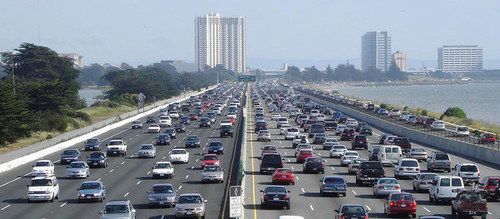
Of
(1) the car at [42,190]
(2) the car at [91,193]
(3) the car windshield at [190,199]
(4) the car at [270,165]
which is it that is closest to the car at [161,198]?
(2) the car at [91,193]

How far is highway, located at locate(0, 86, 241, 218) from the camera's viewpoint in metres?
40.9

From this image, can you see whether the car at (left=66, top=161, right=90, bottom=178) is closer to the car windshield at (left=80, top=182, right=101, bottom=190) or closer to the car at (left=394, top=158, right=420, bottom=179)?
the car windshield at (left=80, top=182, right=101, bottom=190)

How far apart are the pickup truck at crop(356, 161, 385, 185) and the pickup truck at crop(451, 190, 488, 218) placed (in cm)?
1433

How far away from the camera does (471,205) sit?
117 feet

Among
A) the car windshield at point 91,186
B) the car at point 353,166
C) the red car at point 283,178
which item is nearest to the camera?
the car windshield at point 91,186

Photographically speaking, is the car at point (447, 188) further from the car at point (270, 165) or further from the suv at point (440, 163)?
the car at point (270, 165)

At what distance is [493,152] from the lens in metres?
65.6

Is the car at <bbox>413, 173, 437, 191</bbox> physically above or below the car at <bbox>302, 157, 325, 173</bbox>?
above

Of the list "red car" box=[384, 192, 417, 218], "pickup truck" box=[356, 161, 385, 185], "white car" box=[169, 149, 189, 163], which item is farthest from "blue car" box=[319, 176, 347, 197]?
"white car" box=[169, 149, 189, 163]

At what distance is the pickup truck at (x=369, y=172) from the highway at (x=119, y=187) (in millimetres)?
7053

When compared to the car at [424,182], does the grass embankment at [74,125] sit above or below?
below

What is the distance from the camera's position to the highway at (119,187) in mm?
40922

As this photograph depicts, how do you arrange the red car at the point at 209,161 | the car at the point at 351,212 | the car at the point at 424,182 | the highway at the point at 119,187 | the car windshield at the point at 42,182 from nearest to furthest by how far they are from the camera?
the car at the point at 351,212 → the highway at the point at 119,187 → the car windshield at the point at 42,182 → the car at the point at 424,182 → the red car at the point at 209,161

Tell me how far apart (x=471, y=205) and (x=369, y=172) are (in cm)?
1518
